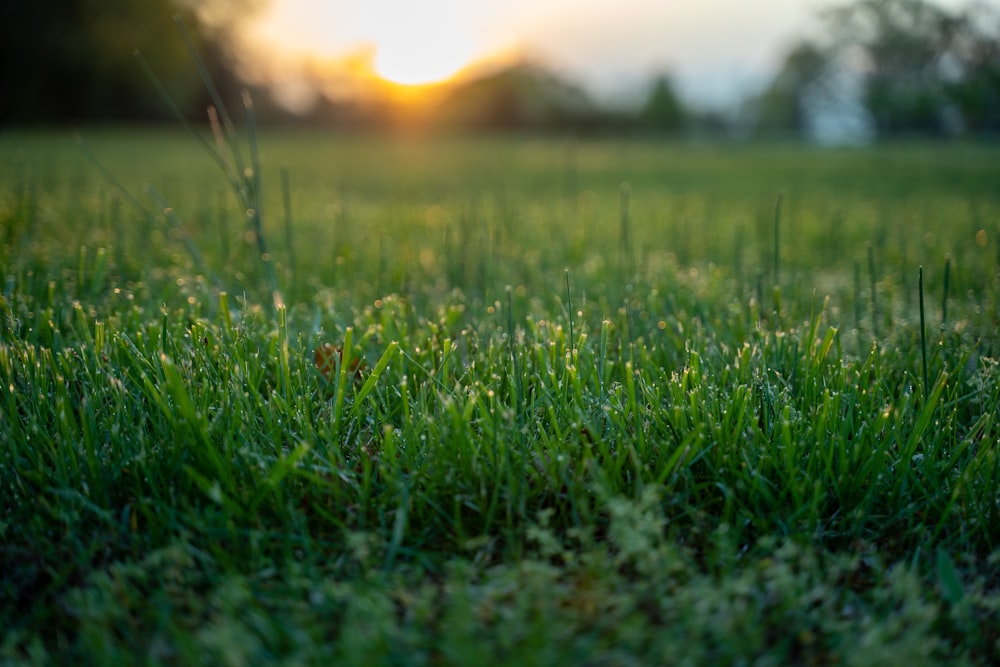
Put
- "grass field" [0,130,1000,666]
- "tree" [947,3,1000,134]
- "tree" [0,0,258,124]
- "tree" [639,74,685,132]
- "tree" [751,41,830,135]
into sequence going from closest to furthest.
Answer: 1. "grass field" [0,130,1000,666]
2. "tree" [947,3,1000,134]
3. "tree" [0,0,258,124]
4. "tree" [751,41,830,135]
5. "tree" [639,74,685,132]

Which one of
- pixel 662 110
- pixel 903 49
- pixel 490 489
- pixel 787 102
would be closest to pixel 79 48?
pixel 903 49

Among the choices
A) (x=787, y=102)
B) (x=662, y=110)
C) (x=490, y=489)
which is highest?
(x=787, y=102)

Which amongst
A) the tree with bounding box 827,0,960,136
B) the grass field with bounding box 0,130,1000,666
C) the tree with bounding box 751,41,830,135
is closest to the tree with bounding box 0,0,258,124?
the tree with bounding box 827,0,960,136

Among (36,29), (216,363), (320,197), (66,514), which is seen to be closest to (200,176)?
(320,197)

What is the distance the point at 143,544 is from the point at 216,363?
0.64 meters

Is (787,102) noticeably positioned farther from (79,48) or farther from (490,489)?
(490,489)

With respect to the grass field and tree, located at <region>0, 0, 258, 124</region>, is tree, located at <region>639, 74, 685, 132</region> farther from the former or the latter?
the grass field

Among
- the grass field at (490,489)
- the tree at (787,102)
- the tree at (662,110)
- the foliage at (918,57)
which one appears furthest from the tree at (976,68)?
the tree at (662,110)

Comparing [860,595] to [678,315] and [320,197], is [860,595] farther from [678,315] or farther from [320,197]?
[320,197]

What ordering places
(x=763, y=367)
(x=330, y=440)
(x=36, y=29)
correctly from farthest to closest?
(x=36, y=29), (x=763, y=367), (x=330, y=440)

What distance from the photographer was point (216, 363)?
6.26 feet

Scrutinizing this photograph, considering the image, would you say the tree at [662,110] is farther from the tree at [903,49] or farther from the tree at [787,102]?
the tree at [903,49]

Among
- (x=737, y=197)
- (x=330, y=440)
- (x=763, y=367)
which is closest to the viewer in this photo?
(x=330, y=440)

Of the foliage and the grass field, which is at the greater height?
the foliage
